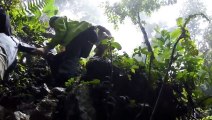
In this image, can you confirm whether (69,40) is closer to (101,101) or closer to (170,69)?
(101,101)

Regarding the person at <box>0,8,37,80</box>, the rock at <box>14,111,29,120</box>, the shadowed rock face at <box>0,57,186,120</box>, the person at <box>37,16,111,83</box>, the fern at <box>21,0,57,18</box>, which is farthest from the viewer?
the fern at <box>21,0,57,18</box>

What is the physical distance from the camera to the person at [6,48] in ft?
11.3

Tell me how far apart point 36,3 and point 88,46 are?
1.93m

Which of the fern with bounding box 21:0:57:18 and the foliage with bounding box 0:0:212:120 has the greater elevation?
the fern with bounding box 21:0:57:18

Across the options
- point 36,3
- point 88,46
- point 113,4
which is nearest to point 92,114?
point 88,46

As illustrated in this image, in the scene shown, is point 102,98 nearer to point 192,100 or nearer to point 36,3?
point 192,100

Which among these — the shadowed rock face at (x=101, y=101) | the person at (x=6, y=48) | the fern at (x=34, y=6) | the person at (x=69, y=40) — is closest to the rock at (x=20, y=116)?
the shadowed rock face at (x=101, y=101)

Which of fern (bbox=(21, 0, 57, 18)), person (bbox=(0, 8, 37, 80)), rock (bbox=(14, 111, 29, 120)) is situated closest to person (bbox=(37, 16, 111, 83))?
person (bbox=(0, 8, 37, 80))

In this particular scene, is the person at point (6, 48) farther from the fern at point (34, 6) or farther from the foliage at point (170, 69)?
the fern at point (34, 6)

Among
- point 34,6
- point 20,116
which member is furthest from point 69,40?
point 20,116

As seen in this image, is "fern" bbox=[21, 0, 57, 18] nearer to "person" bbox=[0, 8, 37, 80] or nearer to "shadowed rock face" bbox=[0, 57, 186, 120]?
"person" bbox=[0, 8, 37, 80]

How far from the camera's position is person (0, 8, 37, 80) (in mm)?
3457

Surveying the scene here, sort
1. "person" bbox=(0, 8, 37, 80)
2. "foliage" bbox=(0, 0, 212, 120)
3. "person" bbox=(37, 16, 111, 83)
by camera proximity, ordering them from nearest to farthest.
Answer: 1. "person" bbox=(0, 8, 37, 80)
2. "foliage" bbox=(0, 0, 212, 120)
3. "person" bbox=(37, 16, 111, 83)

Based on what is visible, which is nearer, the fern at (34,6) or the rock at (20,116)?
the rock at (20,116)
